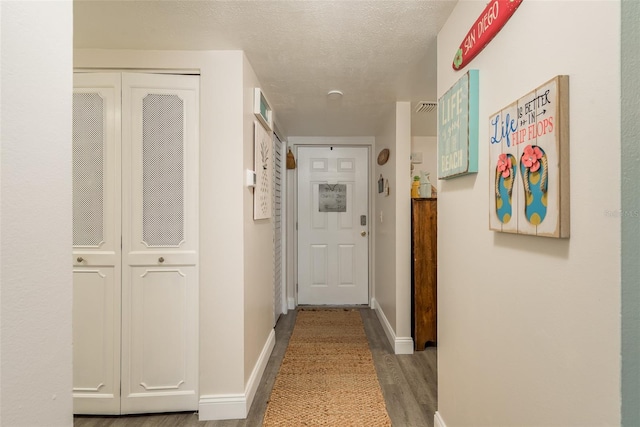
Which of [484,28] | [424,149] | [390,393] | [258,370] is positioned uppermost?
[424,149]

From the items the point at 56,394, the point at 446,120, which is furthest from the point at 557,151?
the point at 56,394

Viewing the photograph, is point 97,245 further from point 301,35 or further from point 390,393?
point 390,393

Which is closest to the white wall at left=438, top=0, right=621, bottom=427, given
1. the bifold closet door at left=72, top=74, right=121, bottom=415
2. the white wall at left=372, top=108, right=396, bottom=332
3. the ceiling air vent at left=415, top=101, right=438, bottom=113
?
the ceiling air vent at left=415, top=101, right=438, bottom=113

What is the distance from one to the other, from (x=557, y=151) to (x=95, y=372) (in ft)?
8.17

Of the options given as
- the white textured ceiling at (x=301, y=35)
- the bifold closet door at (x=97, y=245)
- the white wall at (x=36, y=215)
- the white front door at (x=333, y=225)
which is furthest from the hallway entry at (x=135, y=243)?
the white front door at (x=333, y=225)

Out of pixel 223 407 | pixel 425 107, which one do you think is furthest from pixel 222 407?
pixel 425 107

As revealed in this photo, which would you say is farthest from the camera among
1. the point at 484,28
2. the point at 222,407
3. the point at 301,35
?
the point at 222,407

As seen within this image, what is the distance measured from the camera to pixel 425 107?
104 inches

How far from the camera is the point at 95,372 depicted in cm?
182

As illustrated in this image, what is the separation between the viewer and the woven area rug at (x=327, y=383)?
181 cm

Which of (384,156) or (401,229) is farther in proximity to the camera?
(384,156)

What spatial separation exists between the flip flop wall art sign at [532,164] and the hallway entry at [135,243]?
63.1 inches

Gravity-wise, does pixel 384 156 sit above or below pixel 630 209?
above

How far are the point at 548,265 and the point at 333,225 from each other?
125 inches
